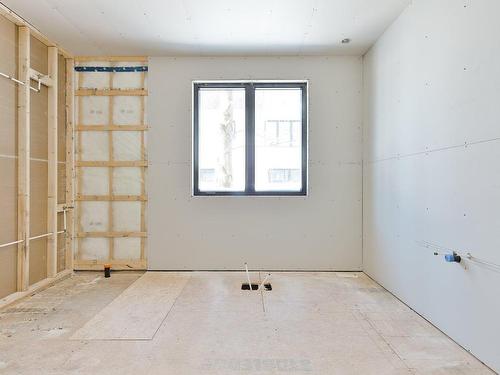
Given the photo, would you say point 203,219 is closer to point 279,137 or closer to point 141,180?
point 141,180

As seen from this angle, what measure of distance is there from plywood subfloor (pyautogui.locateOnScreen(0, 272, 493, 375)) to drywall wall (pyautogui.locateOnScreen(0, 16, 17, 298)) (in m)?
0.41

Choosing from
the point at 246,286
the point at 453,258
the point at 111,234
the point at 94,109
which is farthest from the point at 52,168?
the point at 453,258

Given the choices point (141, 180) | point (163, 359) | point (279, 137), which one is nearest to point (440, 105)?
point (279, 137)

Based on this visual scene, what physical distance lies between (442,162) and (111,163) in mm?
3962

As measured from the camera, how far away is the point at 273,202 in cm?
491

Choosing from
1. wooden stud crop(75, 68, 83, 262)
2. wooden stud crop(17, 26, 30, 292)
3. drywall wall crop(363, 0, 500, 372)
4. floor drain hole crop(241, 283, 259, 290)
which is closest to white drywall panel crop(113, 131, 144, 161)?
wooden stud crop(75, 68, 83, 262)

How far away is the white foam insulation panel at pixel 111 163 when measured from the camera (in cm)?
492

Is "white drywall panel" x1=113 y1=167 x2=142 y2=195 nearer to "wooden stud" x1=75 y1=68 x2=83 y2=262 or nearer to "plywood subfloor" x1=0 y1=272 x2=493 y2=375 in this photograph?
"wooden stud" x1=75 y1=68 x2=83 y2=262

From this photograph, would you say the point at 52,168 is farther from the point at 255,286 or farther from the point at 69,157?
the point at 255,286

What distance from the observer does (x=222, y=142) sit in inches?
195

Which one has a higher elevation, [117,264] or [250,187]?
[250,187]

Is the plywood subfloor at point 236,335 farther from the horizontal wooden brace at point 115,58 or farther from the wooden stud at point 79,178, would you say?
the horizontal wooden brace at point 115,58

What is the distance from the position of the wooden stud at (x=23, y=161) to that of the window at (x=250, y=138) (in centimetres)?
195

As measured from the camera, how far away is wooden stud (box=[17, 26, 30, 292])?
3750mm
